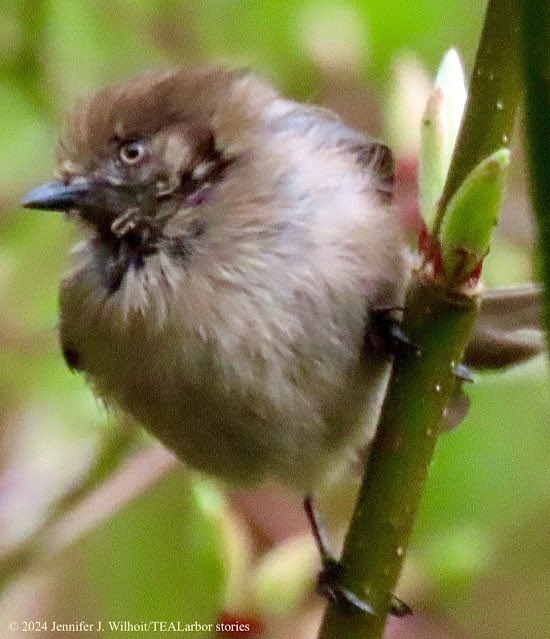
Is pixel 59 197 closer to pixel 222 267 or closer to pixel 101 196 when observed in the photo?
pixel 101 196

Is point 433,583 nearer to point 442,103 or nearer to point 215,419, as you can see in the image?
point 215,419

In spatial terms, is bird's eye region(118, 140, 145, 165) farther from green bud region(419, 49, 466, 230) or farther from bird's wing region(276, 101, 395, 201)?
green bud region(419, 49, 466, 230)

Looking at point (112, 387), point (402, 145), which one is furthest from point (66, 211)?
point (402, 145)

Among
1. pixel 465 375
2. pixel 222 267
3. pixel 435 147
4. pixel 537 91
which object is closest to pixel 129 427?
pixel 222 267

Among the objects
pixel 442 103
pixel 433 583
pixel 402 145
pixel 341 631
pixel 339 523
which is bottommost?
pixel 339 523

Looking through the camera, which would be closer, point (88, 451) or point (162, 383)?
point (162, 383)

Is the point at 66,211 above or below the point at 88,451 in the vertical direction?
above
